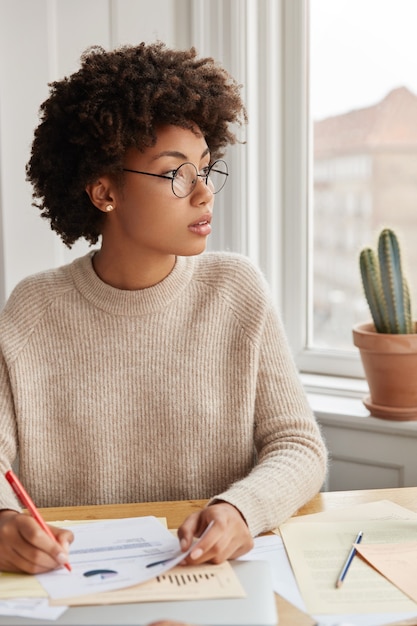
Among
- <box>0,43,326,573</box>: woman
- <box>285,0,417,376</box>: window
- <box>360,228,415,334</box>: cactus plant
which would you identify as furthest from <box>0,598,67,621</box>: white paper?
<box>285,0,417,376</box>: window

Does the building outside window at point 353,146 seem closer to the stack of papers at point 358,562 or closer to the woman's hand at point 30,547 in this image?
the stack of papers at point 358,562

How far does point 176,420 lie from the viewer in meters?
1.55

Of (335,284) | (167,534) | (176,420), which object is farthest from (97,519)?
(335,284)

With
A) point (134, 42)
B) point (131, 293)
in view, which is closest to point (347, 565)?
point (131, 293)

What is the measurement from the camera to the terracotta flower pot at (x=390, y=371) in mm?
1842

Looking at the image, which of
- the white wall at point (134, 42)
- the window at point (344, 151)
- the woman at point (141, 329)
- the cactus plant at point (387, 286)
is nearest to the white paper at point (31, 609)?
the woman at point (141, 329)

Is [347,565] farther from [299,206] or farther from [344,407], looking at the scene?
[299,206]

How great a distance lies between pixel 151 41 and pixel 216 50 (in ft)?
0.56

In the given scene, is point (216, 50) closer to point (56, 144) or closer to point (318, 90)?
point (318, 90)

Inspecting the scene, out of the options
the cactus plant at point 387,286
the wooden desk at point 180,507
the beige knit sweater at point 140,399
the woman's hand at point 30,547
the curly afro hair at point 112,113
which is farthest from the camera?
the cactus plant at point 387,286

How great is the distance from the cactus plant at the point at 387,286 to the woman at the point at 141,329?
34 centimetres

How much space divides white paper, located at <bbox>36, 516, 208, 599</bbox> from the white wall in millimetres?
833

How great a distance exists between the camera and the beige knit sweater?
5.08ft

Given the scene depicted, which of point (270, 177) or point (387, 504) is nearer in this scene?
point (387, 504)
